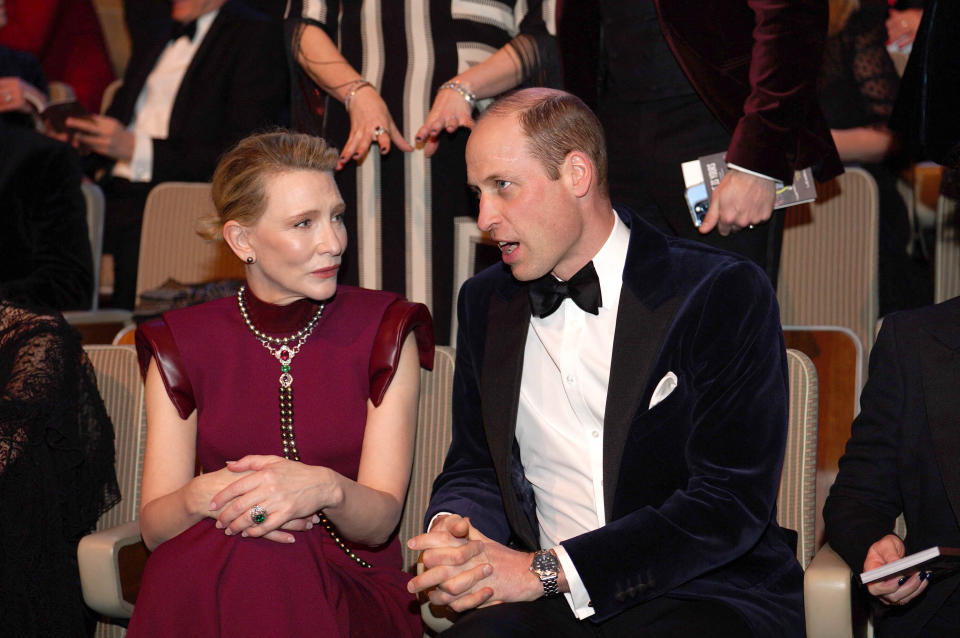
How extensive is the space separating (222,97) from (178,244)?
0.71 metres

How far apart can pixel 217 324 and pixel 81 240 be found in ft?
5.34

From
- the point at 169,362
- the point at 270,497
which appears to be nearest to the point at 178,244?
the point at 169,362

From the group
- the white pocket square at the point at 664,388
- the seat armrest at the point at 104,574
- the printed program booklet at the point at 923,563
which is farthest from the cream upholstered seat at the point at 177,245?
the printed program booklet at the point at 923,563

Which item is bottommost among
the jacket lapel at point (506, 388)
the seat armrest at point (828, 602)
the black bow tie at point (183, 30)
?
the seat armrest at point (828, 602)

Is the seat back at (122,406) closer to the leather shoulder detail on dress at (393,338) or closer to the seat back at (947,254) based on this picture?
the leather shoulder detail on dress at (393,338)

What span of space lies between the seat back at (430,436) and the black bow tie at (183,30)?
8.77ft

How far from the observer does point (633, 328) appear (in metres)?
2.21

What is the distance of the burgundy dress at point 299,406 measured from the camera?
225cm

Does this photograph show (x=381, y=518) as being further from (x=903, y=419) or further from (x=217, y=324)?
(x=903, y=419)

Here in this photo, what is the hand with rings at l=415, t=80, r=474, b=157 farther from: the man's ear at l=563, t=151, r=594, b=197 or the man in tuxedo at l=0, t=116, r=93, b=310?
the man in tuxedo at l=0, t=116, r=93, b=310

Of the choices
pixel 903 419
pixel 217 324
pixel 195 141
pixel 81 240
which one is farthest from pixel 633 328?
pixel 195 141

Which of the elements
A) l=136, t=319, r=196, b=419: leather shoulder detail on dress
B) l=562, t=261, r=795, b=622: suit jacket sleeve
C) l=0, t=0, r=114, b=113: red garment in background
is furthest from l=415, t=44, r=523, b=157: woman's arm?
l=0, t=0, r=114, b=113: red garment in background

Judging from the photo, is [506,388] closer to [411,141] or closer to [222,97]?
[411,141]

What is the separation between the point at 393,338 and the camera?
257 centimetres
